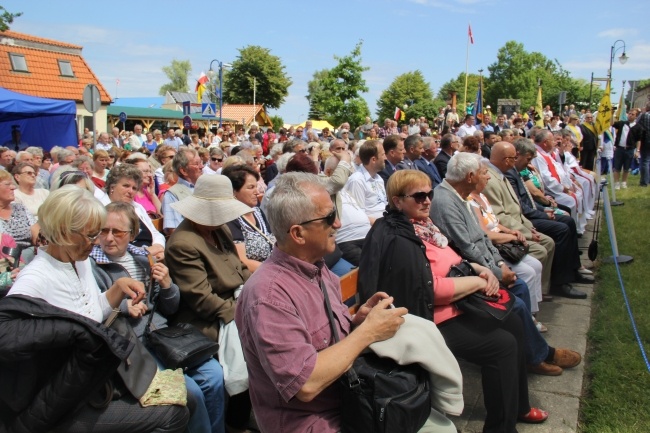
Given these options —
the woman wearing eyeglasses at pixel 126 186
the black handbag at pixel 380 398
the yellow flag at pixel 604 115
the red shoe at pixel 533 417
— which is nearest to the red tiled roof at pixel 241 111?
the yellow flag at pixel 604 115

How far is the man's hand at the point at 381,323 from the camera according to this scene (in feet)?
6.84

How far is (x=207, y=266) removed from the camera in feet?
11.4

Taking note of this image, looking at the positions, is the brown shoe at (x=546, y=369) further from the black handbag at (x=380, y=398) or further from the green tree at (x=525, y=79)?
the green tree at (x=525, y=79)

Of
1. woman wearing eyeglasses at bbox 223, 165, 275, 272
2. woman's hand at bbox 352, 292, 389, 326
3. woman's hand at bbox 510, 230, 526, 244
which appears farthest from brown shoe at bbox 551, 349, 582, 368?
woman's hand at bbox 352, 292, 389, 326

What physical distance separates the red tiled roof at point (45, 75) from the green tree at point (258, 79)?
31142mm

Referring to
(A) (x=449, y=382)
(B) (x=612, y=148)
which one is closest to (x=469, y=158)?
(A) (x=449, y=382)

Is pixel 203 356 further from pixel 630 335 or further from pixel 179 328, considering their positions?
Answer: pixel 630 335

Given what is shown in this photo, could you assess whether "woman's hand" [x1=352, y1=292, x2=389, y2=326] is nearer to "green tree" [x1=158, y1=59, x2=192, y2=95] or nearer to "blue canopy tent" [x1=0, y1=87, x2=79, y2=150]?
"blue canopy tent" [x1=0, y1=87, x2=79, y2=150]

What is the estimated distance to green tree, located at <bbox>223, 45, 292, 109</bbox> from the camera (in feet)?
223

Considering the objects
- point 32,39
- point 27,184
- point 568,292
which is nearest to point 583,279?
point 568,292

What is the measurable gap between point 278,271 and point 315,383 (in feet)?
1.45

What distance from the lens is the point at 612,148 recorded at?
15.0m

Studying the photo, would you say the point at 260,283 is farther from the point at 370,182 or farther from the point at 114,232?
the point at 370,182

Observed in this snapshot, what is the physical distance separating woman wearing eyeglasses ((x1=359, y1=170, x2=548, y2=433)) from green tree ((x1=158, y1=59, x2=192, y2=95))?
123 metres
